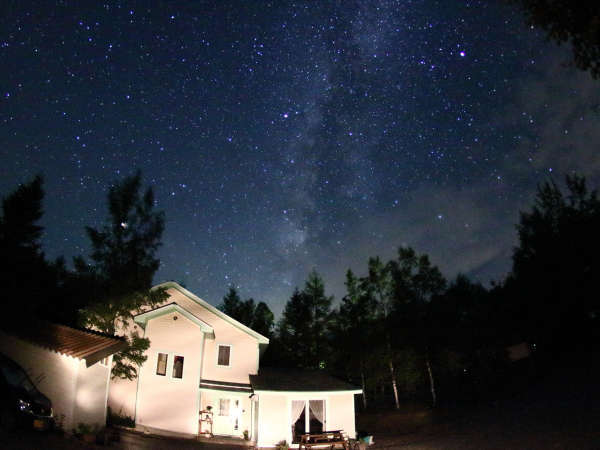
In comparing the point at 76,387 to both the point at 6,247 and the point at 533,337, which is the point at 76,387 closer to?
the point at 6,247

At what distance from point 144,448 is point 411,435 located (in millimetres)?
14502

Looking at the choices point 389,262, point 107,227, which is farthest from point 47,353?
point 389,262

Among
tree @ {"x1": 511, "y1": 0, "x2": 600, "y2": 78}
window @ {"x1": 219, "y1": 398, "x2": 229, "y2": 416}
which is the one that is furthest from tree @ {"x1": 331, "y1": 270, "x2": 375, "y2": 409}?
tree @ {"x1": 511, "y1": 0, "x2": 600, "y2": 78}

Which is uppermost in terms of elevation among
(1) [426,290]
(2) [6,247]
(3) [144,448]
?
(2) [6,247]

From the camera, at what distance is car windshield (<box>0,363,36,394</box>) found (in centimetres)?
1162

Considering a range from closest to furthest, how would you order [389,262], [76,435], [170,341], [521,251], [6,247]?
1. [76,435]
2. [170,341]
3. [6,247]
4. [389,262]
5. [521,251]

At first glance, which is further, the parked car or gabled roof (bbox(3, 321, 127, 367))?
gabled roof (bbox(3, 321, 127, 367))

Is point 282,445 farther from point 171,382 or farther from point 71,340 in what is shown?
point 71,340

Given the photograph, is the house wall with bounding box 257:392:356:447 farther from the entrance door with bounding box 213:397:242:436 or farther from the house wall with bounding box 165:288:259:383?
the house wall with bounding box 165:288:259:383

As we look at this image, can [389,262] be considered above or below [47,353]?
above

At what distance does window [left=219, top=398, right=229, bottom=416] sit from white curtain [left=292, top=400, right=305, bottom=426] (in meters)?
4.49

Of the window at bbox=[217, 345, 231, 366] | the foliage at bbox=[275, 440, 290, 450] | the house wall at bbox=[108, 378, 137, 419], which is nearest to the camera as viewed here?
the foliage at bbox=[275, 440, 290, 450]

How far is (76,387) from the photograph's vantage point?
12.9 meters

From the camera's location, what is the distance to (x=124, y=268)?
18297 millimetres
